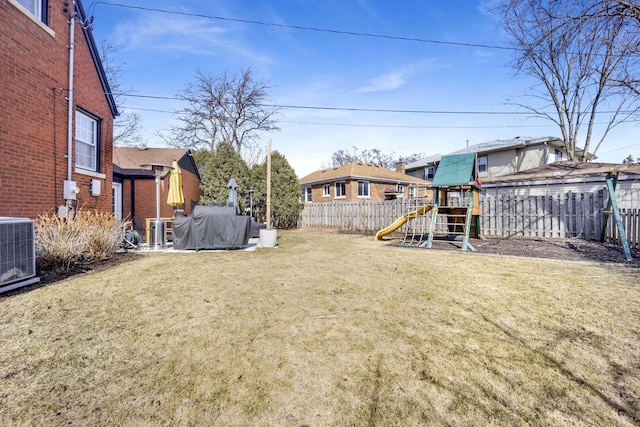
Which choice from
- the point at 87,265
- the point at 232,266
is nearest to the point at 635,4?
the point at 232,266

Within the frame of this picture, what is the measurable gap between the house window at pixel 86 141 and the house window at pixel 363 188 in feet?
58.9

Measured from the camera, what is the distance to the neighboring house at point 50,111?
19.7 feet

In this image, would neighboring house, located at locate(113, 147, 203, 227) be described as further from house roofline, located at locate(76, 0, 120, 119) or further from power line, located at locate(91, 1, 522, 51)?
power line, located at locate(91, 1, 522, 51)

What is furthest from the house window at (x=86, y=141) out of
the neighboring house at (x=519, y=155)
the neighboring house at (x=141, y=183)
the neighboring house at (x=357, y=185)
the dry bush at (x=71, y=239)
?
the neighboring house at (x=519, y=155)

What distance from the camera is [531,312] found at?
3.56 meters

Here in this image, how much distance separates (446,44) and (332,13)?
5418 mm

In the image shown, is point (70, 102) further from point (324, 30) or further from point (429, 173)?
point (429, 173)

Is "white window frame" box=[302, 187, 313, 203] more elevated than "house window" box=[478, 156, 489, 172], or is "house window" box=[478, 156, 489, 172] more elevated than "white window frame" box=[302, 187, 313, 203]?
"house window" box=[478, 156, 489, 172]

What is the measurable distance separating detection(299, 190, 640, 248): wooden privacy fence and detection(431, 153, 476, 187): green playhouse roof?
2.48 meters

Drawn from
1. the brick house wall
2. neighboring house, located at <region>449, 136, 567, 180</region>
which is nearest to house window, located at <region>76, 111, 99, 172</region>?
the brick house wall

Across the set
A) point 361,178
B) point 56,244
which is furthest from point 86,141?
point 361,178

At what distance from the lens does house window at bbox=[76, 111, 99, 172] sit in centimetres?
824

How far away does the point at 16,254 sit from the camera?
14.1 ft

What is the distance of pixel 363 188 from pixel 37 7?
20.3m
